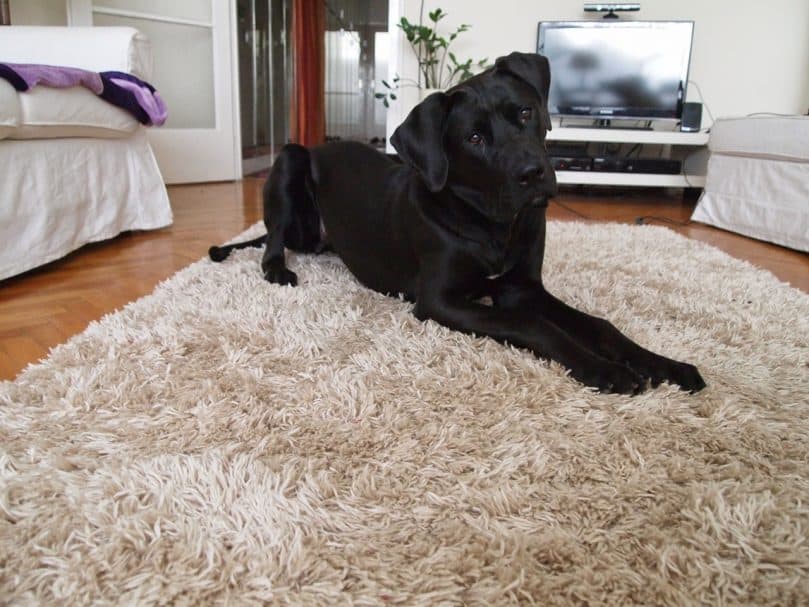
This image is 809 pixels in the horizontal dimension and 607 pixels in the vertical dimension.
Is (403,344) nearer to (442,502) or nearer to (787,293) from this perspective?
(442,502)

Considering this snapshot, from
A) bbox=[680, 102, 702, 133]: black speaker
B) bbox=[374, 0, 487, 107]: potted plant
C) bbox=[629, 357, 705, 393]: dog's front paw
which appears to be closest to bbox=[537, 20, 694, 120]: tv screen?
bbox=[680, 102, 702, 133]: black speaker

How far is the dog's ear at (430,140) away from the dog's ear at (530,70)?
0.61 ft

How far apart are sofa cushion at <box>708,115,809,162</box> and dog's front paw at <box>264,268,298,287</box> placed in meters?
2.42

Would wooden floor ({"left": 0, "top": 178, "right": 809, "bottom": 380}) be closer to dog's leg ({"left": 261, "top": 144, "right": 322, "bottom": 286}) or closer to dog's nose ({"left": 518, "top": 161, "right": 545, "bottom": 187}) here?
dog's leg ({"left": 261, "top": 144, "right": 322, "bottom": 286})

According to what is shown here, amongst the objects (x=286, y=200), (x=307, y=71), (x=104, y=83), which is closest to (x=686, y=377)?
(x=286, y=200)

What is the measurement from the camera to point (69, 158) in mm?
2041

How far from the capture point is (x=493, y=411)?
0.94 meters

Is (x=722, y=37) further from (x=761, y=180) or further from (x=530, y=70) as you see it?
(x=530, y=70)

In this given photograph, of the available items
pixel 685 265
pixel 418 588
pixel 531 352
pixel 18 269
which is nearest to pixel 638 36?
pixel 685 265

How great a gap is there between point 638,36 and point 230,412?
14.3 ft

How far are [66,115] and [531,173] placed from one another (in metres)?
1.68

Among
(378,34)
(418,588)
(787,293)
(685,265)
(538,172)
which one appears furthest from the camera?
(378,34)

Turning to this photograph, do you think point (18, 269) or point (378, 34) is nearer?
point (18, 269)

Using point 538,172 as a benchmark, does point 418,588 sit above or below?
below
